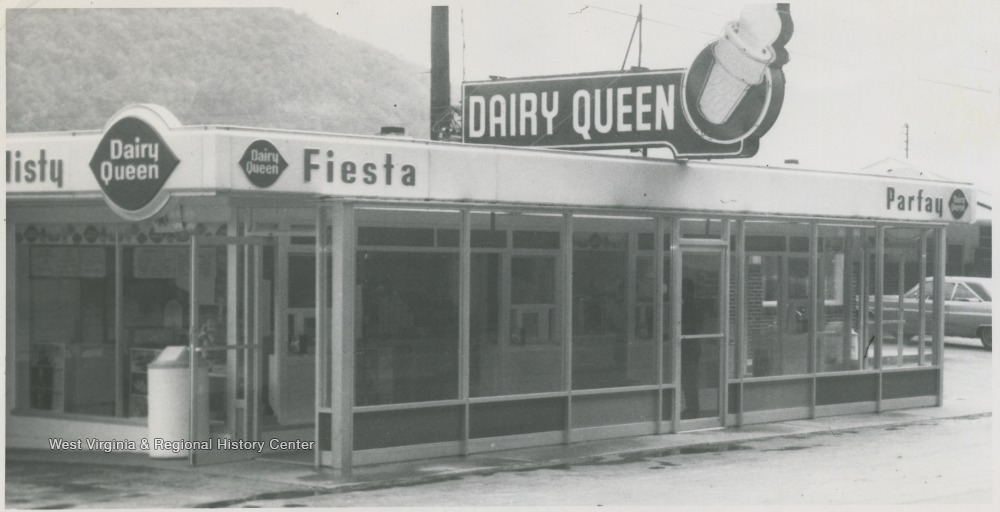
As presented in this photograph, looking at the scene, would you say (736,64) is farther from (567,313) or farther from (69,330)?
(69,330)

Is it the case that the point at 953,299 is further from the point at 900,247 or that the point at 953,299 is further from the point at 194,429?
the point at 194,429

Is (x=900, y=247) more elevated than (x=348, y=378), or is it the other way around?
(x=900, y=247)

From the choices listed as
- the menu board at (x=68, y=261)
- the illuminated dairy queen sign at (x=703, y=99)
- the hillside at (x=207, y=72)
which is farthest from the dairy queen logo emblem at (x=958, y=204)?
the hillside at (x=207, y=72)

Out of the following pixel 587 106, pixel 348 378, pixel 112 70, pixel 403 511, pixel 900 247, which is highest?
pixel 112 70

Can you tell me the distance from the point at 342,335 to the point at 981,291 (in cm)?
2193

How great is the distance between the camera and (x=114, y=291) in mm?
14102

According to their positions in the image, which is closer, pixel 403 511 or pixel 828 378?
pixel 403 511

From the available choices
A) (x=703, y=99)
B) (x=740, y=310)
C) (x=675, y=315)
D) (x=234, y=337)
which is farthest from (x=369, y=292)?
(x=740, y=310)

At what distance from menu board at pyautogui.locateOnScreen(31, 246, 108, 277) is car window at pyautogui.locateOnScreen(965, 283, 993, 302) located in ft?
73.2

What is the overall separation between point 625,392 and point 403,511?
5.57 metres

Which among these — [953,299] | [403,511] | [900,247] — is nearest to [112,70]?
[953,299]

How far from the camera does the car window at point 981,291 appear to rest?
3073 centimetres

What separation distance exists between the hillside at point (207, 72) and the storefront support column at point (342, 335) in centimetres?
4963

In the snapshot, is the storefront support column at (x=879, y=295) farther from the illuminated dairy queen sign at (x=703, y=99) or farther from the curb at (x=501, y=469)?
the illuminated dairy queen sign at (x=703, y=99)
